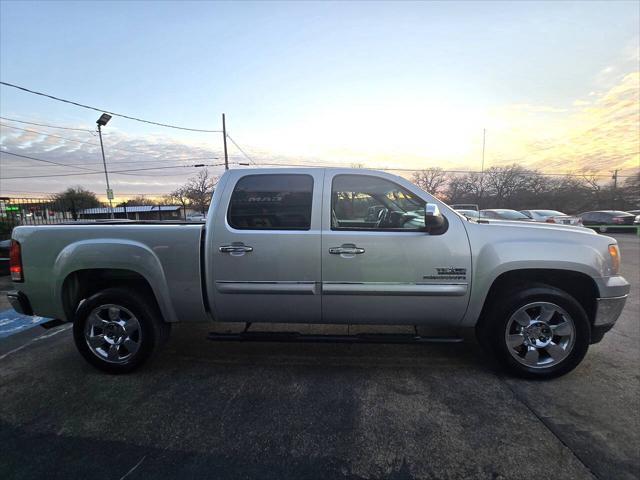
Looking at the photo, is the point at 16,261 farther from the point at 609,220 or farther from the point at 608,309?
the point at 609,220

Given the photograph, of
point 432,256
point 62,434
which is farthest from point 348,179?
point 62,434

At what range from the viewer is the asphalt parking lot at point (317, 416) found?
215cm

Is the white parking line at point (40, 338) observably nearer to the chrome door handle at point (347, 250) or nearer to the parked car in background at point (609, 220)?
the chrome door handle at point (347, 250)

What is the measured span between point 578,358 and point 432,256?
164cm

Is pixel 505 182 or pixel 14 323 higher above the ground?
pixel 505 182

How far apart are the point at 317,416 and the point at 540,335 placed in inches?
85.2

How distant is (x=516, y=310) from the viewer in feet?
10.0

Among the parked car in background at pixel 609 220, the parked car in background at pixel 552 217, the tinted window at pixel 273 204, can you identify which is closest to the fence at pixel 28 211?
the tinted window at pixel 273 204

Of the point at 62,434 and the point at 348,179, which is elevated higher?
the point at 348,179

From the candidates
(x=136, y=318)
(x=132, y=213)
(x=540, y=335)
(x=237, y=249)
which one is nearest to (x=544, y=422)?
(x=540, y=335)

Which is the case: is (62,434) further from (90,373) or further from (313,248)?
(313,248)

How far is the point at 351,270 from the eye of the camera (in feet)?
10.1

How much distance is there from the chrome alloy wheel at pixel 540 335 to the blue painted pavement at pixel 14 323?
568 centimetres

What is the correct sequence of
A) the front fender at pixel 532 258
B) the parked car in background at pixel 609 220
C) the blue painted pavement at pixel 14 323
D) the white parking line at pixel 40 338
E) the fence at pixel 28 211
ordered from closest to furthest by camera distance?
the front fender at pixel 532 258 → the white parking line at pixel 40 338 → the blue painted pavement at pixel 14 323 → the fence at pixel 28 211 → the parked car in background at pixel 609 220
